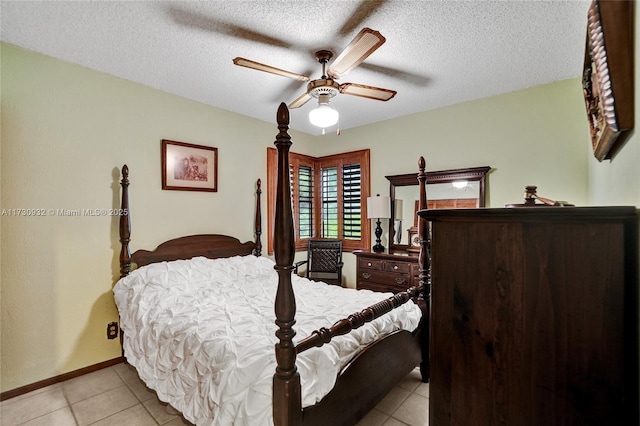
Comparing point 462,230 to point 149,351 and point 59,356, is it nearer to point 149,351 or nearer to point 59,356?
point 149,351

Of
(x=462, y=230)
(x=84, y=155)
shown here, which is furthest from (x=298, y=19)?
(x=84, y=155)

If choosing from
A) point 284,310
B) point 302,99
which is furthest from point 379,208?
point 284,310

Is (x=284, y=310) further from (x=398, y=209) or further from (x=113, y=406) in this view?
(x=398, y=209)

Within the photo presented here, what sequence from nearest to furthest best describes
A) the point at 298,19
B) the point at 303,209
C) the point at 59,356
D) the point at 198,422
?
the point at 198,422
the point at 298,19
the point at 59,356
the point at 303,209

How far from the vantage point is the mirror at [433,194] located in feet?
11.0

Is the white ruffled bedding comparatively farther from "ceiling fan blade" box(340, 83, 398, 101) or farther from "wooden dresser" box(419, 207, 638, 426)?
"ceiling fan blade" box(340, 83, 398, 101)

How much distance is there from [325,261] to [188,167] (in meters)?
2.11

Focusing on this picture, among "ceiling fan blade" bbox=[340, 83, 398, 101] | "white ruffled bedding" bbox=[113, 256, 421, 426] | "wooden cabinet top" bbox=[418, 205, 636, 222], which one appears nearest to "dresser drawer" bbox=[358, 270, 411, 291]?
"white ruffled bedding" bbox=[113, 256, 421, 426]

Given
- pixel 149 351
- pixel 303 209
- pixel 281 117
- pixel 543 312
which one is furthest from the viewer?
pixel 303 209

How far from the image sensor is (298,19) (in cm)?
196

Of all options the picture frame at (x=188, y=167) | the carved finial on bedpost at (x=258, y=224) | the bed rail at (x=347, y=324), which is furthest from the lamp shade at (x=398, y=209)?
the picture frame at (x=188, y=167)

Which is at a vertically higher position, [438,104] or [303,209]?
[438,104]

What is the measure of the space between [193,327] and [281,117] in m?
1.35

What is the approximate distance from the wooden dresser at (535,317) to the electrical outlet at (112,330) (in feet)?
9.39
